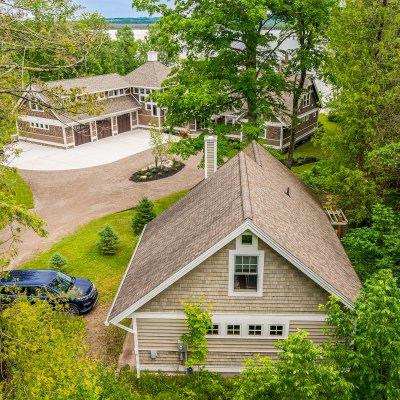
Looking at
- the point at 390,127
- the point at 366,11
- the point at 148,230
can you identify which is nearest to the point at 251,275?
the point at 148,230

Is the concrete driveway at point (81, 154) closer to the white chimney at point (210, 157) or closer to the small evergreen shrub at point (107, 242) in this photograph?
the small evergreen shrub at point (107, 242)

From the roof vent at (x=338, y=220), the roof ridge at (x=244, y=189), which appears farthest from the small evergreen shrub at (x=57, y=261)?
the roof vent at (x=338, y=220)

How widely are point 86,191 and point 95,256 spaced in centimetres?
1114

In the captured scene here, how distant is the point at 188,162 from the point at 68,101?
31572 mm

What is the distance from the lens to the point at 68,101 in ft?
33.3

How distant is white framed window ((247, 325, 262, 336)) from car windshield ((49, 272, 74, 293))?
28.4 ft

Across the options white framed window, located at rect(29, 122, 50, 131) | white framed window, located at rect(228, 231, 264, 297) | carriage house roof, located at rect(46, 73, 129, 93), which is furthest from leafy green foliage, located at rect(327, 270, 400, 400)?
white framed window, located at rect(29, 122, 50, 131)

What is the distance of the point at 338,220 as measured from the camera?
21125mm

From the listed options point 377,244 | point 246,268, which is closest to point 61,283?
point 246,268

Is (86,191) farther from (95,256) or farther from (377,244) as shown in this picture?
(377,244)

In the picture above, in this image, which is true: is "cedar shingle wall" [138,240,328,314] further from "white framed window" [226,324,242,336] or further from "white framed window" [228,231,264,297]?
"white framed window" [226,324,242,336]

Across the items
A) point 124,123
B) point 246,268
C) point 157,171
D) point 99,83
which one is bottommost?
point 157,171

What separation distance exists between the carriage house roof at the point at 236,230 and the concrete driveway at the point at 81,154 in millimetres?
23438

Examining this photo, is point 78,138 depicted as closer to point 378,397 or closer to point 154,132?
point 154,132
